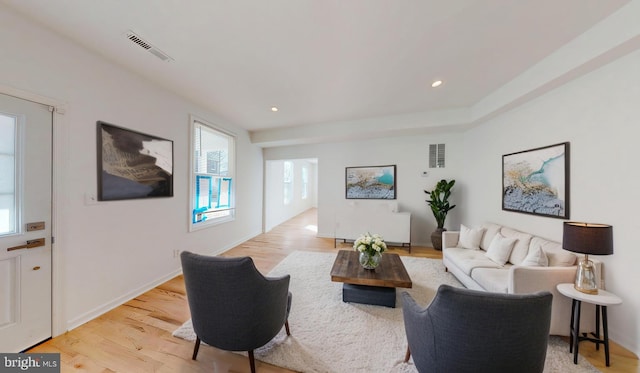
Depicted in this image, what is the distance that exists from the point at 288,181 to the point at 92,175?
6.22 meters

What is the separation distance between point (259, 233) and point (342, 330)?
4.33 metres

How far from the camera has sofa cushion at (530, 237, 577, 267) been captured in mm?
2104

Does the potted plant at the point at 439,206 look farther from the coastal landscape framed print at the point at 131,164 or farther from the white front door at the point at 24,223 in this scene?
the white front door at the point at 24,223

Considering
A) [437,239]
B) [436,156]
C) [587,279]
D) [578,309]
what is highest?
[436,156]

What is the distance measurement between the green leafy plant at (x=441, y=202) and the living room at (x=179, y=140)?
69cm

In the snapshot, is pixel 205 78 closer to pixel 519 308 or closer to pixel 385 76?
pixel 385 76

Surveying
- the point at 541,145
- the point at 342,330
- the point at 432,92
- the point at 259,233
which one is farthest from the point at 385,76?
the point at 259,233

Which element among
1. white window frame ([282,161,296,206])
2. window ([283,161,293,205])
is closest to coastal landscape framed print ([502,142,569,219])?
white window frame ([282,161,296,206])

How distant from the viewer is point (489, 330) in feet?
3.54

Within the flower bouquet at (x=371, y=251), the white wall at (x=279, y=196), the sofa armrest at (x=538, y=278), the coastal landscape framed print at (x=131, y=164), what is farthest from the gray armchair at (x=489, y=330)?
the white wall at (x=279, y=196)

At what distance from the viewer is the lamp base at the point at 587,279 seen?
1.73m

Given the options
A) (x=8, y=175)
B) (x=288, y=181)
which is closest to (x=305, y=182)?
(x=288, y=181)

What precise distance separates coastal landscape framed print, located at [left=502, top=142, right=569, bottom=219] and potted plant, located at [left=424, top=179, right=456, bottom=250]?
3.87 ft

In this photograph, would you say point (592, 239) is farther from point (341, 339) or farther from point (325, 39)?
point (325, 39)
